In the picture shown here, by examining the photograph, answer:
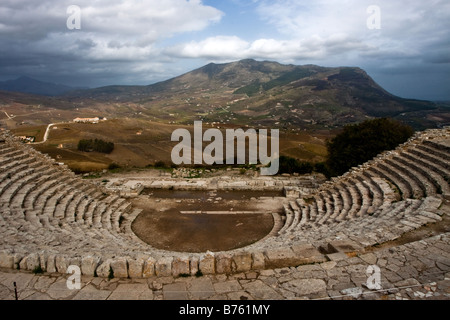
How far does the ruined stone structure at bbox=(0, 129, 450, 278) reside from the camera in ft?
20.5

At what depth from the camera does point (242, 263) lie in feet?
20.7

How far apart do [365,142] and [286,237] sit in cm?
1561

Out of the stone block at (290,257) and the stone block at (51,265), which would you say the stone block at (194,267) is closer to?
the stone block at (290,257)

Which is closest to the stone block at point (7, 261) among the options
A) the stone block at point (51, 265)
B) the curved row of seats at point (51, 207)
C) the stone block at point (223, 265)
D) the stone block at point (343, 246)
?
the stone block at point (51, 265)

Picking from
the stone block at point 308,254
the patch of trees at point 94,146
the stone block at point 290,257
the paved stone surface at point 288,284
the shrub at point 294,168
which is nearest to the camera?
the paved stone surface at point 288,284

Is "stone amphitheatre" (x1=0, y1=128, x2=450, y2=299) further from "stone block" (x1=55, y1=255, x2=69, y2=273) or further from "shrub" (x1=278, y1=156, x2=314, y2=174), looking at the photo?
"shrub" (x1=278, y1=156, x2=314, y2=174)

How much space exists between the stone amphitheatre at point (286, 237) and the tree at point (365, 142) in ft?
14.6

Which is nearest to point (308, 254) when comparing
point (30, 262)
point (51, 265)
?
point (51, 265)

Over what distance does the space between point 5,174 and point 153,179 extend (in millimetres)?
12380

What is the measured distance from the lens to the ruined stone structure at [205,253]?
6.25 metres

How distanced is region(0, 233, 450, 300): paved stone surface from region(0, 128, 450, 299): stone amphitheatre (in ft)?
0.11
